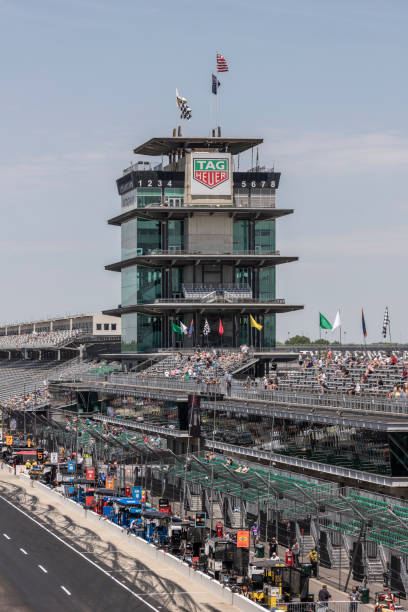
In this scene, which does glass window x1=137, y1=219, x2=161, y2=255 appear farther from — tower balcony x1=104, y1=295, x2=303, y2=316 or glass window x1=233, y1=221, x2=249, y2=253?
glass window x1=233, y1=221, x2=249, y2=253

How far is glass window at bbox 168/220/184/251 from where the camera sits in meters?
109

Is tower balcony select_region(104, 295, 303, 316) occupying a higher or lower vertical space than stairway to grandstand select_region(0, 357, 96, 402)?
higher

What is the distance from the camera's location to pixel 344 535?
47.0 metres

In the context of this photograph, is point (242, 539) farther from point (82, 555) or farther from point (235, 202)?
point (235, 202)

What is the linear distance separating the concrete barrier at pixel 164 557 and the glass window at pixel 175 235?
40551 mm

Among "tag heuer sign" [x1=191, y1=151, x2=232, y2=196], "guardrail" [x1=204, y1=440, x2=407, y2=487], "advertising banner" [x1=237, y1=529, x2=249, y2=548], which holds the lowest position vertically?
"advertising banner" [x1=237, y1=529, x2=249, y2=548]

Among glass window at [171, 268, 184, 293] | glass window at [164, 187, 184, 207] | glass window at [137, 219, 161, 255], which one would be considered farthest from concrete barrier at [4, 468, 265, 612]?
glass window at [164, 187, 184, 207]

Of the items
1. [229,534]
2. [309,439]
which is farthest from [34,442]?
[229,534]

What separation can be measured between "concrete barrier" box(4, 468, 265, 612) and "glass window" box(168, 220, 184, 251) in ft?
133

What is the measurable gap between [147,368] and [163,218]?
15174mm

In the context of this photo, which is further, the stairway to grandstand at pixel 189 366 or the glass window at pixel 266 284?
the glass window at pixel 266 284

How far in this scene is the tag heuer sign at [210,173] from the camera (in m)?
107

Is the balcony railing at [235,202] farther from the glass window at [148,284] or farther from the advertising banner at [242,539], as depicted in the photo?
the advertising banner at [242,539]

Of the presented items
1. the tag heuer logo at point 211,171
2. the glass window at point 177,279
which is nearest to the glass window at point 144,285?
the glass window at point 177,279
